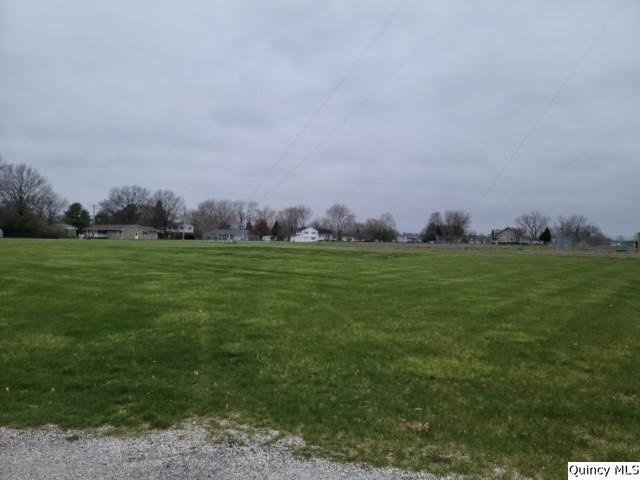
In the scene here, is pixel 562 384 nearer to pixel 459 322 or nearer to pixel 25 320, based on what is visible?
pixel 459 322

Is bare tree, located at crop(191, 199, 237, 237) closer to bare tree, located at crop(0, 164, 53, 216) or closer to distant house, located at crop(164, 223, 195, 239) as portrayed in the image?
distant house, located at crop(164, 223, 195, 239)

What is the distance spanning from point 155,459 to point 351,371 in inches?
138

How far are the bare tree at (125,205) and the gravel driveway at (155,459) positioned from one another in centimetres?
15016

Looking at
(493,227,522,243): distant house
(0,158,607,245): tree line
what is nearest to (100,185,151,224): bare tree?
(0,158,607,245): tree line

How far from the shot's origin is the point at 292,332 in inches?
379

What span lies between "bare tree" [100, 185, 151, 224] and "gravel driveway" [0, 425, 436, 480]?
150 metres

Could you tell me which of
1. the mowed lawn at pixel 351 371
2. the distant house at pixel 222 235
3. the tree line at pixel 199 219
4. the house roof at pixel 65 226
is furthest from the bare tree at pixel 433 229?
the mowed lawn at pixel 351 371

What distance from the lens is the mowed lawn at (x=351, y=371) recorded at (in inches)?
187

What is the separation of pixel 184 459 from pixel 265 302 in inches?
362

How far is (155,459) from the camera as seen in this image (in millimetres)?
4160

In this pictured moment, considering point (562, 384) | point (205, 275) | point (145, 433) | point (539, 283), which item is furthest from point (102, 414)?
point (539, 283)

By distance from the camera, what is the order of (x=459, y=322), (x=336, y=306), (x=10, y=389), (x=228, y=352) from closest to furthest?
1. (x=10, y=389)
2. (x=228, y=352)
3. (x=459, y=322)
4. (x=336, y=306)

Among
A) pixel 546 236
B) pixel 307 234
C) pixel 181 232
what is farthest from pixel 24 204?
pixel 546 236

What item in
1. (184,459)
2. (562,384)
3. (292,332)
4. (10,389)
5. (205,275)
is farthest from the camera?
(205,275)
